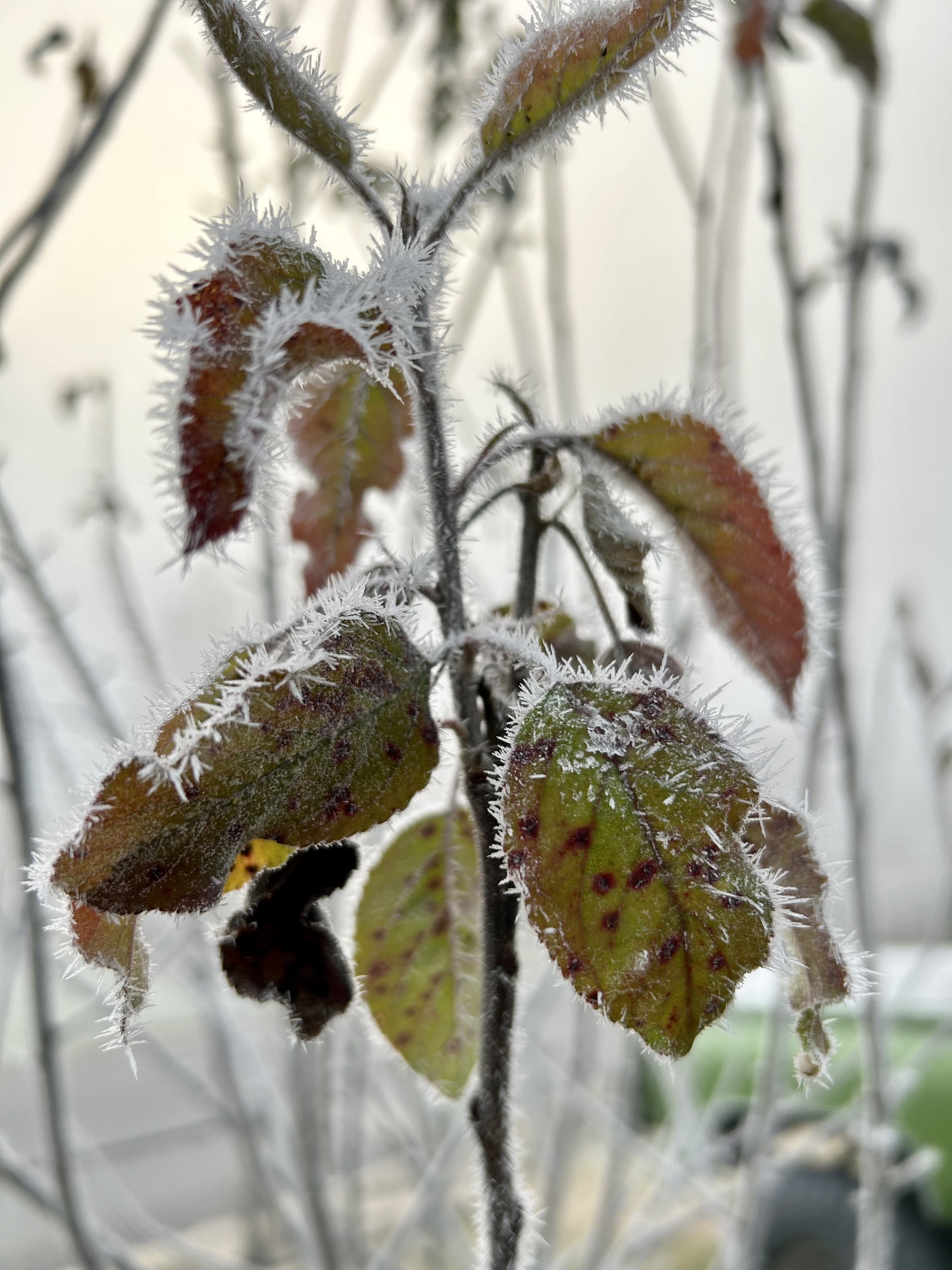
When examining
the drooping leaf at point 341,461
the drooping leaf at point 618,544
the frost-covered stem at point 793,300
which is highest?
the frost-covered stem at point 793,300

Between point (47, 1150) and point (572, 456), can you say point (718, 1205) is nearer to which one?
point (47, 1150)

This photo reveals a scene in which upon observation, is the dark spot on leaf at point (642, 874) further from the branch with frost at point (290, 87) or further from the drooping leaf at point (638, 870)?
the branch with frost at point (290, 87)

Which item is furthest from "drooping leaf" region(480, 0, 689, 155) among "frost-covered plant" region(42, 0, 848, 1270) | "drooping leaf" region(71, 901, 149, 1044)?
"drooping leaf" region(71, 901, 149, 1044)

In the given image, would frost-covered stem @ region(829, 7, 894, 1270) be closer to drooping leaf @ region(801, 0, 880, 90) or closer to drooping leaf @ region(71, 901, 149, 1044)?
drooping leaf @ region(801, 0, 880, 90)

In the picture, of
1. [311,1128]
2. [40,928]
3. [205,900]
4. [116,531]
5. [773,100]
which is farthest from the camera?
[116,531]

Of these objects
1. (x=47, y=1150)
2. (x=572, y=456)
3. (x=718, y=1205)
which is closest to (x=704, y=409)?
Result: (x=572, y=456)

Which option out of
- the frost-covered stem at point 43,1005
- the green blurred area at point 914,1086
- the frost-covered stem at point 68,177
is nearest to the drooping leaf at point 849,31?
the frost-covered stem at point 68,177

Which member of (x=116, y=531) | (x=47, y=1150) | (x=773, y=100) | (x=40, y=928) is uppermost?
(x=773, y=100)
